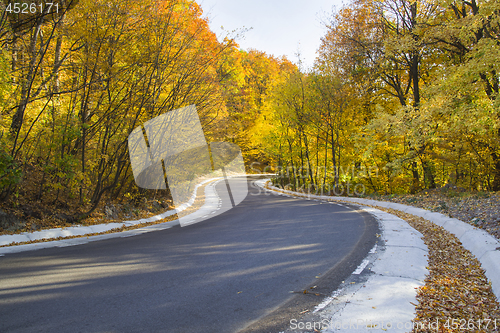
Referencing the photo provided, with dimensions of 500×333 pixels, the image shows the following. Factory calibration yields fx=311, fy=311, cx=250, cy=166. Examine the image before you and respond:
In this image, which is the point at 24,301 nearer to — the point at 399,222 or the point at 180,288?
the point at 180,288

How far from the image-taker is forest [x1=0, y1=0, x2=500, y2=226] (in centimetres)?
894

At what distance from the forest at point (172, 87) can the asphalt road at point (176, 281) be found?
394 centimetres

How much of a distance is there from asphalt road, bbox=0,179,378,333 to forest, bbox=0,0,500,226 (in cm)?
394

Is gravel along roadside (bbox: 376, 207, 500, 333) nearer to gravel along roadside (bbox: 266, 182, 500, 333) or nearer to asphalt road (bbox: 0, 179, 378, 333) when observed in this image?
gravel along roadside (bbox: 266, 182, 500, 333)

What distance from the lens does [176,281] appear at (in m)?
4.57

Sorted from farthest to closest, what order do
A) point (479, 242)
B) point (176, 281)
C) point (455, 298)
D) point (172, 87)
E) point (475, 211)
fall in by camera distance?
1. point (172, 87)
2. point (475, 211)
3. point (479, 242)
4. point (176, 281)
5. point (455, 298)

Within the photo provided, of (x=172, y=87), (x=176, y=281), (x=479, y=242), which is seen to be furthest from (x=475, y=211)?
(x=172, y=87)

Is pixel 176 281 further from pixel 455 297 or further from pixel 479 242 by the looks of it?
pixel 479 242

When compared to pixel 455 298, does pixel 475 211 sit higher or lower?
higher

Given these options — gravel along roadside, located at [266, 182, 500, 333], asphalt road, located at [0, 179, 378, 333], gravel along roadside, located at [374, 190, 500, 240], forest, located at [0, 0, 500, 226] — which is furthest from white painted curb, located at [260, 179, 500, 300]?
forest, located at [0, 0, 500, 226]

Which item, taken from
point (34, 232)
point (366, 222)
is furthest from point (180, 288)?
point (366, 222)

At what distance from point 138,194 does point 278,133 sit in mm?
16796

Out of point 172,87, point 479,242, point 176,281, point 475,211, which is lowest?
point 176,281

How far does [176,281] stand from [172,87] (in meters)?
10.5
